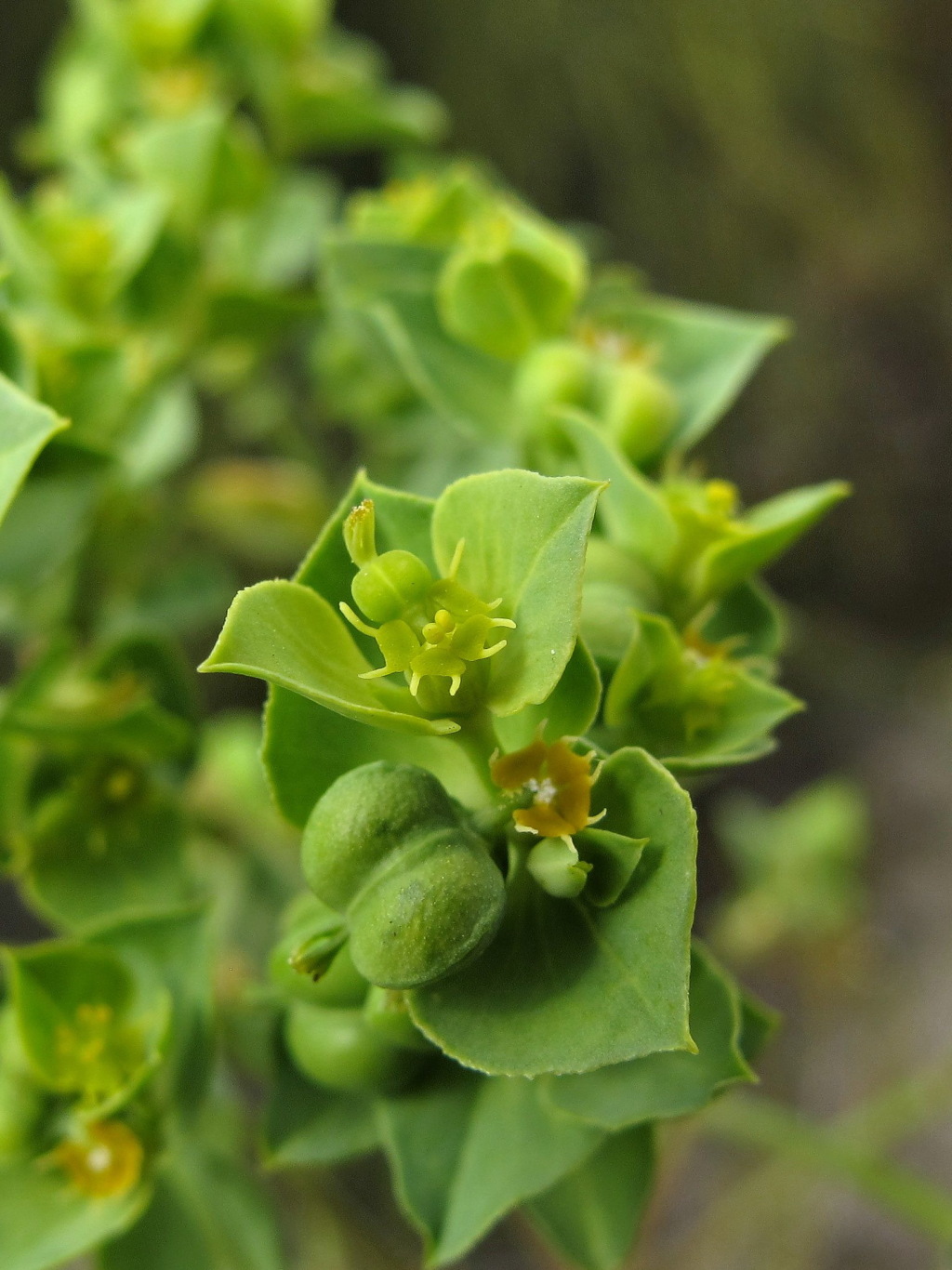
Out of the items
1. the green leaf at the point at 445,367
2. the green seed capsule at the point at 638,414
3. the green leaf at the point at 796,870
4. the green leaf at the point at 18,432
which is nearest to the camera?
the green leaf at the point at 18,432

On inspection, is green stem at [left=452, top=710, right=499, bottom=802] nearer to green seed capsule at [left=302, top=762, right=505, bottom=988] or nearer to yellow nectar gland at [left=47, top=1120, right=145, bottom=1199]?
green seed capsule at [left=302, top=762, right=505, bottom=988]

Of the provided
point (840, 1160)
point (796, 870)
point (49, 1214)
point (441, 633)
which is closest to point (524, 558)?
point (441, 633)

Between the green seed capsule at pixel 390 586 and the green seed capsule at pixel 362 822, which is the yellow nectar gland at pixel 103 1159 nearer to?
the green seed capsule at pixel 362 822

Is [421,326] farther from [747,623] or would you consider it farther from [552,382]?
[747,623]

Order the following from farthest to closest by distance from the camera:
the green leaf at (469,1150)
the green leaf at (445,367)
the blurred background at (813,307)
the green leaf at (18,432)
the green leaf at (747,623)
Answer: the blurred background at (813,307) → the green leaf at (445,367) → the green leaf at (747,623) → the green leaf at (469,1150) → the green leaf at (18,432)

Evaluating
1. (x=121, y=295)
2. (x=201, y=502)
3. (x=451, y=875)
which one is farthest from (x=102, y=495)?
(x=451, y=875)

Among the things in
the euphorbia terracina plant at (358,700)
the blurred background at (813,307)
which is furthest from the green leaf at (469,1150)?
the blurred background at (813,307)

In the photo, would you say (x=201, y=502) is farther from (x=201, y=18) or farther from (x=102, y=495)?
(x=201, y=18)

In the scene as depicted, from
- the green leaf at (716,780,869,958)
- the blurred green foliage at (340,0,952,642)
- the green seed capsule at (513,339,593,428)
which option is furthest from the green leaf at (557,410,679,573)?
the blurred green foliage at (340,0,952,642)
